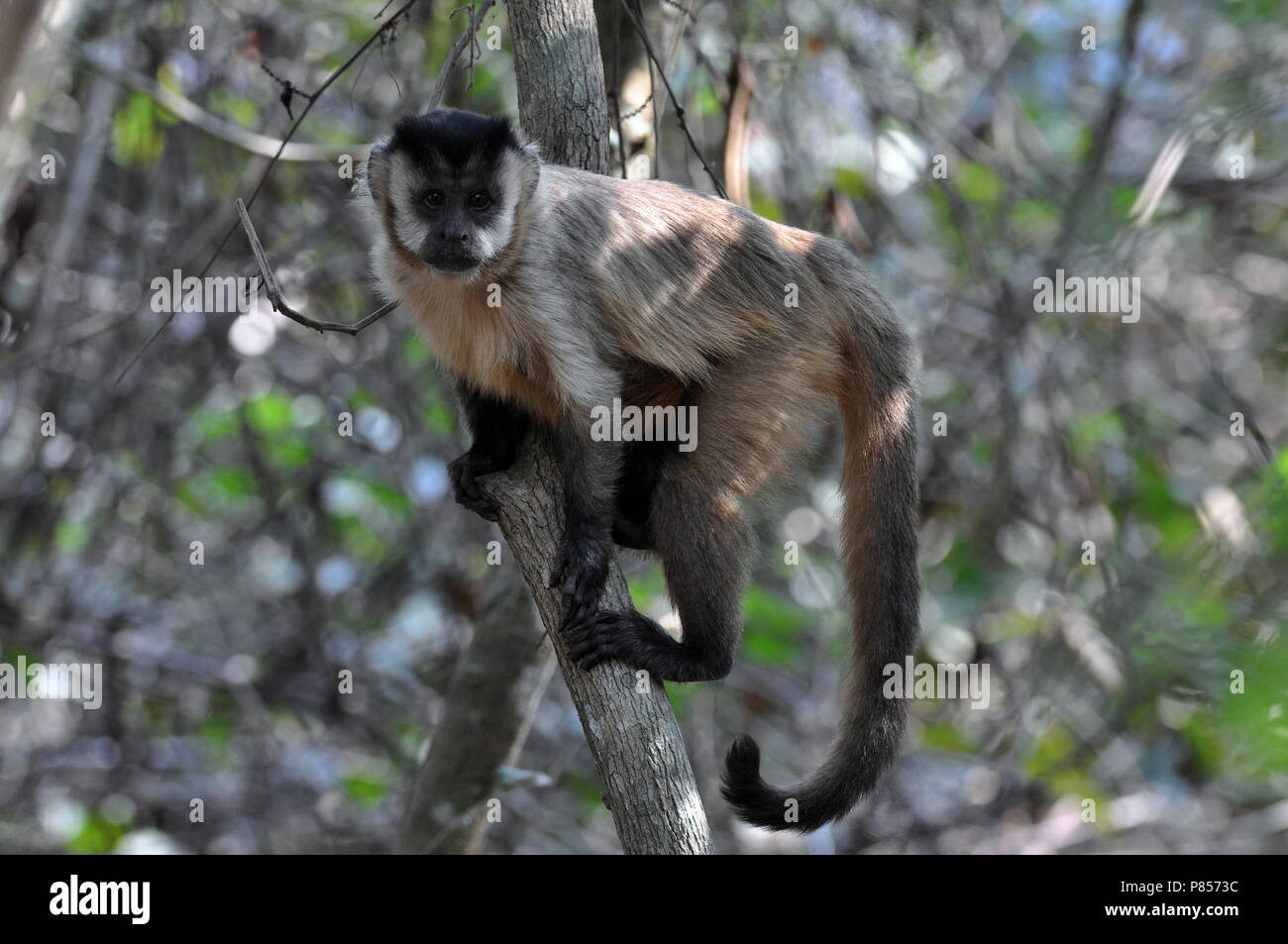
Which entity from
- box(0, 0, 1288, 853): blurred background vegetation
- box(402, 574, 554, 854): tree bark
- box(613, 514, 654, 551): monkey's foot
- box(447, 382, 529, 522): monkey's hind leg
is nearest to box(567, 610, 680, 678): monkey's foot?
box(613, 514, 654, 551): monkey's foot

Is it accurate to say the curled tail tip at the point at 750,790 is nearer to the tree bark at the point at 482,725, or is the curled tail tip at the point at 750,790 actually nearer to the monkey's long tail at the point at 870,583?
the monkey's long tail at the point at 870,583

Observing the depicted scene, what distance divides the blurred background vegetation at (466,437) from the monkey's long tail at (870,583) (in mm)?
2396

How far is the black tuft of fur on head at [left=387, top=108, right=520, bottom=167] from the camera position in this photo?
16.1 feet

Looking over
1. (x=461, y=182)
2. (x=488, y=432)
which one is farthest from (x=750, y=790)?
(x=461, y=182)

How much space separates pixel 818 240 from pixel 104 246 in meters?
5.69

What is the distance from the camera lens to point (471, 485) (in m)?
5.25

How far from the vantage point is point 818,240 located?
18.6ft

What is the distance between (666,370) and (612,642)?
4.41 ft

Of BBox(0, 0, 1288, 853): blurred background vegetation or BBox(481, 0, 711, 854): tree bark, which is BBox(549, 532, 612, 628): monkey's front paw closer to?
BBox(481, 0, 711, 854): tree bark

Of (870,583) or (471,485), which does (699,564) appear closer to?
(870,583)

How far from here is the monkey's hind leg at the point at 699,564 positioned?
4965 millimetres

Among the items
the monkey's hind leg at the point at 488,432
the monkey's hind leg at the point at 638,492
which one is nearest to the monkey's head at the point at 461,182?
the monkey's hind leg at the point at 488,432

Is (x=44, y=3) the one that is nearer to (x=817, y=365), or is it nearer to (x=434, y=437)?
(x=817, y=365)

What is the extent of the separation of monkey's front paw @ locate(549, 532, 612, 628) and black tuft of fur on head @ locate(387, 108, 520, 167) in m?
1.60
